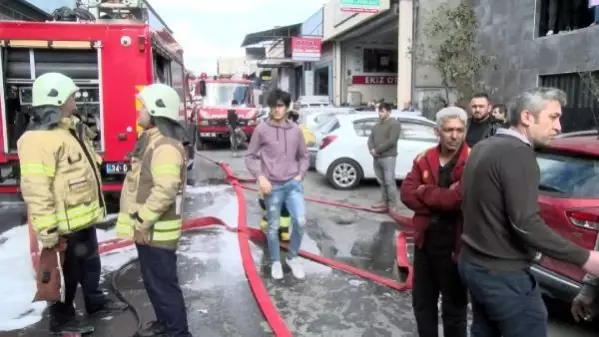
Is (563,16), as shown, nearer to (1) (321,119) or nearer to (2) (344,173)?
(1) (321,119)

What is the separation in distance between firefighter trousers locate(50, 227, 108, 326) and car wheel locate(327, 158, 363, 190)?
686 centimetres

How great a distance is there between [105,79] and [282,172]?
3461 mm

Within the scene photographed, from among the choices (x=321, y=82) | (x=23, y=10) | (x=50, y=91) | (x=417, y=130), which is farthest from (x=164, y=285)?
(x=321, y=82)

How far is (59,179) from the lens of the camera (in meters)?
3.77

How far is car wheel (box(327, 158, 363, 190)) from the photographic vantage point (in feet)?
35.6

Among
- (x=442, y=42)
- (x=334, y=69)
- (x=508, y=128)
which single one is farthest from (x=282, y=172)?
(x=334, y=69)

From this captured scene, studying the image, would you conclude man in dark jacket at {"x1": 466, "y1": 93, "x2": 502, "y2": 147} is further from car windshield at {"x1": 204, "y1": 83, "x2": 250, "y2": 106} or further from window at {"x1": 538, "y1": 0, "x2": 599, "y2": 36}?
car windshield at {"x1": 204, "y1": 83, "x2": 250, "y2": 106}

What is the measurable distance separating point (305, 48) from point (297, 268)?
956 inches

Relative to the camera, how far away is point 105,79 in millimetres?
7445

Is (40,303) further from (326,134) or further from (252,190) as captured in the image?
(326,134)

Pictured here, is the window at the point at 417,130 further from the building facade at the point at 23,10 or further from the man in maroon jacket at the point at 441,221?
the building facade at the point at 23,10

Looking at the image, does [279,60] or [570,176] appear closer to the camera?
[570,176]

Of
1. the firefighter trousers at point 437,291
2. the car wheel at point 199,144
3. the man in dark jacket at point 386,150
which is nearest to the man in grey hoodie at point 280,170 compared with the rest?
the firefighter trousers at point 437,291

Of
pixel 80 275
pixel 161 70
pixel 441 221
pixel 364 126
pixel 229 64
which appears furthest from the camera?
pixel 229 64
